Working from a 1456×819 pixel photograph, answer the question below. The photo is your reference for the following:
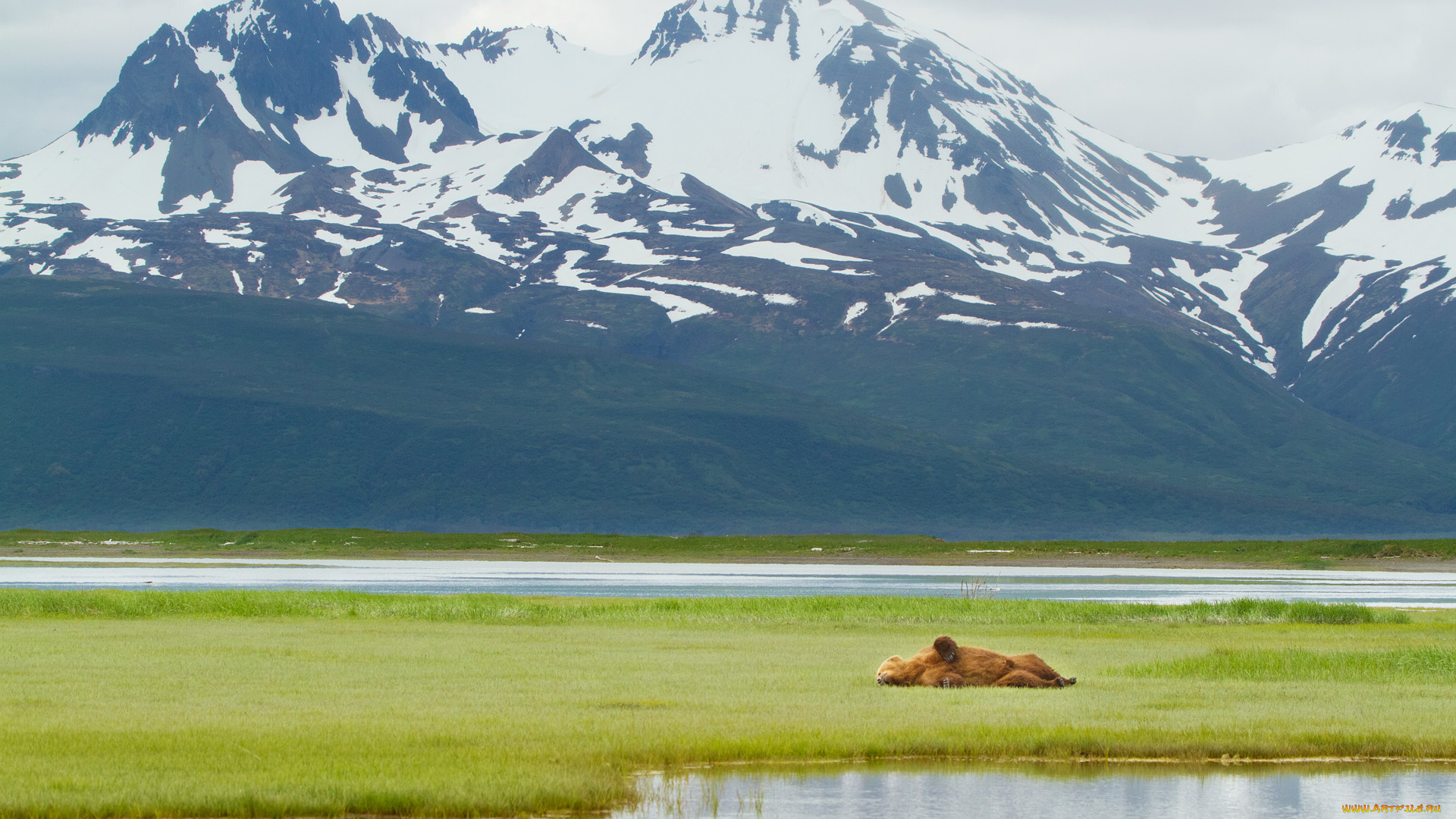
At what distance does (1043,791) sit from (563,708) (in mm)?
8608

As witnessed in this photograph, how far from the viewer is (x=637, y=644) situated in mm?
38219

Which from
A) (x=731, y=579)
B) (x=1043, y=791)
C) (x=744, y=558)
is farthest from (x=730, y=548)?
(x=1043, y=791)

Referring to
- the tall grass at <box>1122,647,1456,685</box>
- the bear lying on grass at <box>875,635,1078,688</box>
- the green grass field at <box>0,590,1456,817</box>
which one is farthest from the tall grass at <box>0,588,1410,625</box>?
the bear lying on grass at <box>875,635,1078,688</box>

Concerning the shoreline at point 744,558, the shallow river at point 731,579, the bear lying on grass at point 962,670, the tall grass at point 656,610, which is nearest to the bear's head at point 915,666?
the bear lying on grass at point 962,670

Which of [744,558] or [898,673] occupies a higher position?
[898,673]

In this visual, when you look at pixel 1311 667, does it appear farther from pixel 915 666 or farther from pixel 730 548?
pixel 730 548

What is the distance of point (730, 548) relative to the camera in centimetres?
17650

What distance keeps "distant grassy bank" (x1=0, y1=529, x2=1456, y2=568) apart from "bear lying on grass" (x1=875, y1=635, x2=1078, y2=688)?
125m

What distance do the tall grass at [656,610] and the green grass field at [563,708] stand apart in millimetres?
4115

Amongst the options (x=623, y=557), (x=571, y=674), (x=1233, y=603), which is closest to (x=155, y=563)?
(x=623, y=557)

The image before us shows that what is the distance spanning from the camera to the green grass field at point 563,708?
1830 centimetres

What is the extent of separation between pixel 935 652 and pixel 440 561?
435ft

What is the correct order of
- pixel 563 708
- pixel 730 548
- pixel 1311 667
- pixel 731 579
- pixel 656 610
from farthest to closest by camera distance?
1. pixel 730 548
2. pixel 731 579
3. pixel 656 610
4. pixel 1311 667
5. pixel 563 708

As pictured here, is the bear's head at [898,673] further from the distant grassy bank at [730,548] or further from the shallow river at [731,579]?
the distant grassy bank at [730,548]
